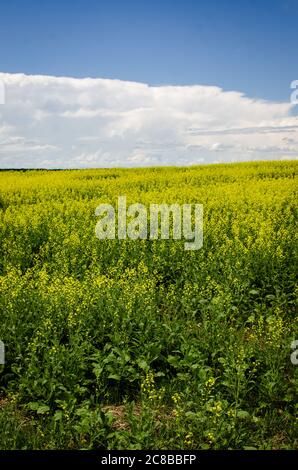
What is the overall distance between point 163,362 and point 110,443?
1592 mm

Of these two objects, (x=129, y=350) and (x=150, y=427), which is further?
(x=129, y=350)

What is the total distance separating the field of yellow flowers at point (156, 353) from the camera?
4.74 meters

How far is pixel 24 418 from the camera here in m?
5.23

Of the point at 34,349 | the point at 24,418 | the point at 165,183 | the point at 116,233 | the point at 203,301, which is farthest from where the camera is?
the point at 165,183

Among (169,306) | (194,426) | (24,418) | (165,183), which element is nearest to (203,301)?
(169,306)

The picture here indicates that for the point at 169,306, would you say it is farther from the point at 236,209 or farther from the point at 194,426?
the point at 236,209

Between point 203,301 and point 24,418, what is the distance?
341 cm

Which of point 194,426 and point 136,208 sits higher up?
point 136,208

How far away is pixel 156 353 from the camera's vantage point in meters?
5.99

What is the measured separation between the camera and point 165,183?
77.7ft

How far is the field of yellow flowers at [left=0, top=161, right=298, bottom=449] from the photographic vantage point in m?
4.74
